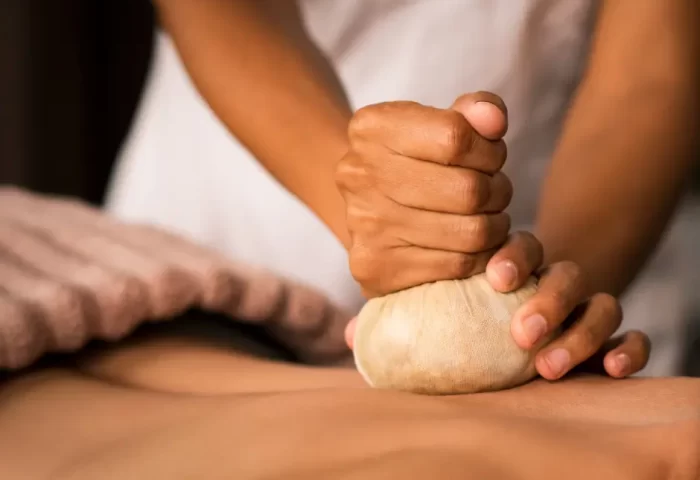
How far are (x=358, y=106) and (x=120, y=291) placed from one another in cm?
29

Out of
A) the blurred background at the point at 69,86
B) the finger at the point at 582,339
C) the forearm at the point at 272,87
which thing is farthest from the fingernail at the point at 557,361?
the blurred background at the point at 69,86

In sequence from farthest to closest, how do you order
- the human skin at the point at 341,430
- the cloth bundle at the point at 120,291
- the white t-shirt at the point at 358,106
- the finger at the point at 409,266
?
the white t-shirt at the point at 358,106 → the cloth bundle at the point at 120,291 → the finger at the point at 409,266 → the human skin at the point at 341,430

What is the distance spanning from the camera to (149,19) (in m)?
1.26

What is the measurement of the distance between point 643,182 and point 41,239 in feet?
1.58

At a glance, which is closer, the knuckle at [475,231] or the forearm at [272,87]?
the knuckle at [475,231]

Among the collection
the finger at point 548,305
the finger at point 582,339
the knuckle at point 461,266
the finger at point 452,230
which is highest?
the finger at point 452,230

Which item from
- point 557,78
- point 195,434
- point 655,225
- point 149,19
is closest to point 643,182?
point 655,225

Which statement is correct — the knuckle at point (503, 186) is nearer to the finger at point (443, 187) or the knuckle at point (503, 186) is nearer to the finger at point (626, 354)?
the finger at point (443, 187)

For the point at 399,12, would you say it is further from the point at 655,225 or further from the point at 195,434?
the point at 195,434

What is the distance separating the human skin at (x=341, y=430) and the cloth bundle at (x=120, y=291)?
5cm

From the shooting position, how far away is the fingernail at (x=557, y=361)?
0.39m

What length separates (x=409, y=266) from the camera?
16.4 inches

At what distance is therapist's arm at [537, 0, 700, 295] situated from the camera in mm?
586

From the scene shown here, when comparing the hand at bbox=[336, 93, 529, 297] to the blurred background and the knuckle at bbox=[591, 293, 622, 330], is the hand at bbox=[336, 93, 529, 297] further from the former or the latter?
the blurred background
